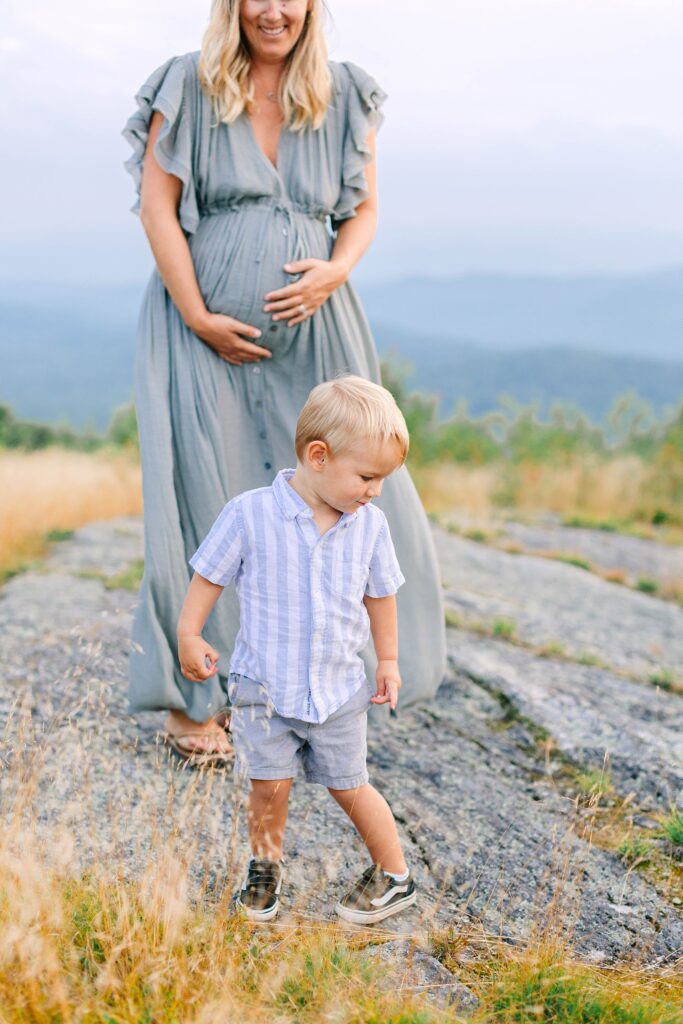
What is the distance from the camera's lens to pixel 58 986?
6.01 ft

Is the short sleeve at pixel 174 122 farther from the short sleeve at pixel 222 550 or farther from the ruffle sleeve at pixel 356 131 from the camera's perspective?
the short sleeve at pixel 222 550

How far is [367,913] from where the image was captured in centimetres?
258

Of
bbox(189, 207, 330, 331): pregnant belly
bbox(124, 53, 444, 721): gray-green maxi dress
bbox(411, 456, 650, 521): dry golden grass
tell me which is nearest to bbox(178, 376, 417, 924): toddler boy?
bbox(124, 53, 444, 721): gray-green maxi dress

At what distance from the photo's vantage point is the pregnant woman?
3.18 metres

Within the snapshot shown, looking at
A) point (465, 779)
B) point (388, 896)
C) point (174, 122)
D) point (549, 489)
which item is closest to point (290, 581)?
point (388, 896)

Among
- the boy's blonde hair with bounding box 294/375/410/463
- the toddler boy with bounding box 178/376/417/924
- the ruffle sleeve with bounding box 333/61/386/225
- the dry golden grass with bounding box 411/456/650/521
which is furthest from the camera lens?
the dry golden grass with bounding box 411/456/650/521

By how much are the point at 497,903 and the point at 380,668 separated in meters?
0.77

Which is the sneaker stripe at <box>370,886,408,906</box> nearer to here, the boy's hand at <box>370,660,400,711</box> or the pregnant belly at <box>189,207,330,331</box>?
the boy's hand at <box>370,660,400,711</box>

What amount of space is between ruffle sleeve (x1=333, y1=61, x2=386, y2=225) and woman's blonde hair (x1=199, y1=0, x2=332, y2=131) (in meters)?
0.11

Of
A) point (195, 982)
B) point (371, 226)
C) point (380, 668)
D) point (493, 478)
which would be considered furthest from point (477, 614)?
point (493, 478)

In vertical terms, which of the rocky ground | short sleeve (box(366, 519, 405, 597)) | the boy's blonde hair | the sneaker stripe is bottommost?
the rocky ground

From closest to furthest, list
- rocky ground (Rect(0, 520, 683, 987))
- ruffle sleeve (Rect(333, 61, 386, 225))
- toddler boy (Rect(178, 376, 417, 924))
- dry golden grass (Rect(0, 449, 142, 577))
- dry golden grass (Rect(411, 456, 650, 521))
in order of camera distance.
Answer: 1. toddler boy (Rect(178, 376, 417, 924))
2. rocky ground (Rect(0, 520, 683, 987))
3. ruffle sleeve (Rect(333, 61, 386, 225))
4. dry golden grass (Rect(0, 449, 142, 577))
5. dry golden grass (Rect(411, 456, 650, 521))

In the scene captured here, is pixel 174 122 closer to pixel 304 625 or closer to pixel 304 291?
pixel 304 291

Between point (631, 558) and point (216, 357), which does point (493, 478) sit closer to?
point (631, 558)
